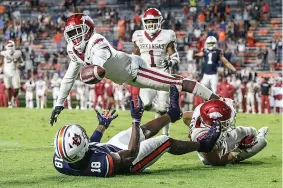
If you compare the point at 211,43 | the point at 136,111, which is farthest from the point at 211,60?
the point at 136,111

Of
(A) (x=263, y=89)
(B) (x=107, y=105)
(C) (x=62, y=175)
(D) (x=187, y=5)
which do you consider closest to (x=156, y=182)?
(C) (x=62, y=175)

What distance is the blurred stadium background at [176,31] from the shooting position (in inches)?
1054

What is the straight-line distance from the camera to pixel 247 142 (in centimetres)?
809

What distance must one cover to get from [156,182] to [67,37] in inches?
108

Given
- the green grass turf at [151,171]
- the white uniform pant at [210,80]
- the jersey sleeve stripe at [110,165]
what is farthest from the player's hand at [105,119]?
the white uniform pant at [210,80]

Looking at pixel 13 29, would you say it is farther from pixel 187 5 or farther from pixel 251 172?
pixel 251 172

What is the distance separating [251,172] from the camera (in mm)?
7621

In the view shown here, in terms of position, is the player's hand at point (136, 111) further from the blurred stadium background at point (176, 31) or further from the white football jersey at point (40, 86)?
the white football jersey at point (40, 86)

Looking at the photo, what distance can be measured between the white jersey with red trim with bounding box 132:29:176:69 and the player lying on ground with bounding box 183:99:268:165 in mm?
3203

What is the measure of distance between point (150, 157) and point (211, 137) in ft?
2.32

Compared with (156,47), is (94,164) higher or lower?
lower

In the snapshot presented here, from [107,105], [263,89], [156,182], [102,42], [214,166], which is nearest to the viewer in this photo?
[156,182]

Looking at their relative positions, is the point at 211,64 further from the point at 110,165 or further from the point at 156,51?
the point at 110,165

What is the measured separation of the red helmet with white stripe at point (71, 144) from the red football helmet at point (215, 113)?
152 cm
